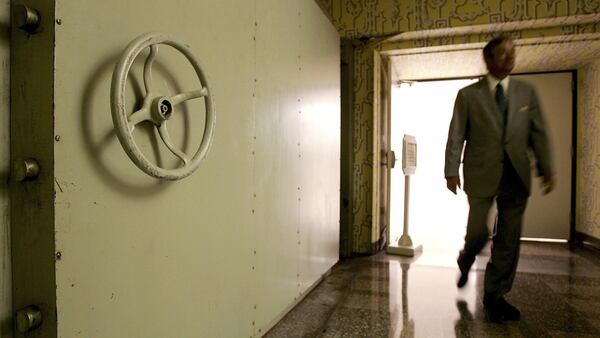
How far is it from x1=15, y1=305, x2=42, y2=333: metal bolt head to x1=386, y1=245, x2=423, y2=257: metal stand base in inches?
114

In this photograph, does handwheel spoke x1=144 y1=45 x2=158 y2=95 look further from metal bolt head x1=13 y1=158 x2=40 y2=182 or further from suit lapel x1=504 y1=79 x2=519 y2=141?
suit lapel x1=504 y1=79 x2=519 y2=141

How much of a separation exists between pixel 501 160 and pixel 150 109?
159 centimetres

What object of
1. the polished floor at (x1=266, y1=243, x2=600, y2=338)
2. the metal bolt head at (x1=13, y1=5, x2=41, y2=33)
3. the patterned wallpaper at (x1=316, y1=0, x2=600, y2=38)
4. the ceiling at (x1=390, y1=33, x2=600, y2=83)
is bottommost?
the polished floor at (x1=266, y1=243, x2=600, y2=338)

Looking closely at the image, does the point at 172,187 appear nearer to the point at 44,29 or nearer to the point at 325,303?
the point at 44,29

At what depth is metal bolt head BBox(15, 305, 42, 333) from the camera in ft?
2.14

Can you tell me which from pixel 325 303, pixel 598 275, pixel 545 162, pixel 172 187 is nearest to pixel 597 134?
pixel 598 275

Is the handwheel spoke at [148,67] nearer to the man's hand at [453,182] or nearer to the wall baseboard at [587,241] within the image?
the man's hand at [453,182]

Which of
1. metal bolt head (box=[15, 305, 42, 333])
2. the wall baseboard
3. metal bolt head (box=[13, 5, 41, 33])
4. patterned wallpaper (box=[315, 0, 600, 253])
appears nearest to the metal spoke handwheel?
metal bolt head (box=[13, 5, 41, 33])

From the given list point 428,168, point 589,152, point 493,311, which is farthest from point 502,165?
point 428,168

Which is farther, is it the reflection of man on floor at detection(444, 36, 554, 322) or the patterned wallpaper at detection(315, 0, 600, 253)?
the patterned wallpaper at detection(315, 0, 600, 253)

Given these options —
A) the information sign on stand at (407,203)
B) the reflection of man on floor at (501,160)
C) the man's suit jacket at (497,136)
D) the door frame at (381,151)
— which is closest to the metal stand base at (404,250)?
the information sign on stand at (407,203)

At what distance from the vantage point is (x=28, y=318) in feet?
2.14

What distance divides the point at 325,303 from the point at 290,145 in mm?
897

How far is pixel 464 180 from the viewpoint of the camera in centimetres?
184
